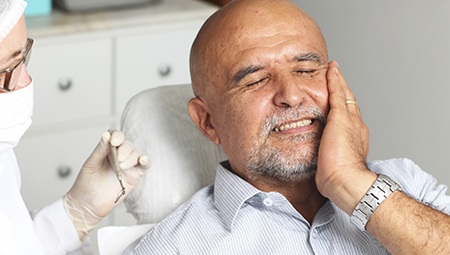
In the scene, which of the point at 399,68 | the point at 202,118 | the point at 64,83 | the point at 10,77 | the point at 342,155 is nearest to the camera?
the point at 10,77

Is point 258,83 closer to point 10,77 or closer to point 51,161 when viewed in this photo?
point 10,77

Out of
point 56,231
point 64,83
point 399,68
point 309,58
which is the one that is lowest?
point 64,83

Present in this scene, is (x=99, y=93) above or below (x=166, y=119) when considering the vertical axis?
below

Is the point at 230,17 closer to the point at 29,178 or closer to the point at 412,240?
the point at 412,240

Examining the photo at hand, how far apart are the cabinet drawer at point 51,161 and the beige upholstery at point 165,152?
3.11 ft

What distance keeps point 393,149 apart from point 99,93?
3.34 ft

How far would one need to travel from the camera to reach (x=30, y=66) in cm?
301

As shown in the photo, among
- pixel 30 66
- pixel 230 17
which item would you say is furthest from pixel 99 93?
pixel 230 17

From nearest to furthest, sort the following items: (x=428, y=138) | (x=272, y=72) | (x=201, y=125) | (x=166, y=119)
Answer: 1. (x=272, y=72)
2. (x=201, y=125)
3. (x=166, y=119)
4. (x=428, y=138)

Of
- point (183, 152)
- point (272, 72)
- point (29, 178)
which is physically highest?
point (272, 72)

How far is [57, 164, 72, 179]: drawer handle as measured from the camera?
324 cm

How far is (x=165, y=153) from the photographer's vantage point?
2217 millimetres

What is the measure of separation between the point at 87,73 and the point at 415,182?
143 cm

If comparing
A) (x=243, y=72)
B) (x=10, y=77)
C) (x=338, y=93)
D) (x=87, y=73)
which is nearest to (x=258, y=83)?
(x=243, y=72)
